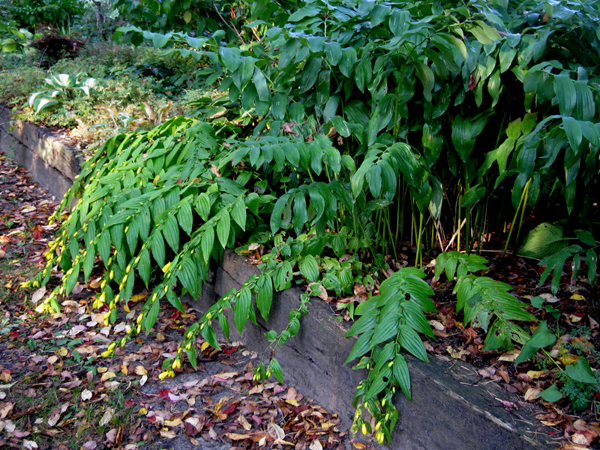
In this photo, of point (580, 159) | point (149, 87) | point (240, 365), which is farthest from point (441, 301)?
point (149, 87)

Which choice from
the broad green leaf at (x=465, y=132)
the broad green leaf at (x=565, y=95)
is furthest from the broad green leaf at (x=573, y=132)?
the broad green leaf at (x=465, y=132)

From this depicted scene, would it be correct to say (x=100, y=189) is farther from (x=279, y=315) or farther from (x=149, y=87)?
(x=149, y=87)

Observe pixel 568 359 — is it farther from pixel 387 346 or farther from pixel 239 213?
pixel 239 213

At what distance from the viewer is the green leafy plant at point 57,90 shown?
5.04 m

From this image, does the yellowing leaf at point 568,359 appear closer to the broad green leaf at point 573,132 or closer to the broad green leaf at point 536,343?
the broad green leaf at point 536,343

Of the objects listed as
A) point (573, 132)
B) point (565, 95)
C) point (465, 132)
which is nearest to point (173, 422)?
point (465, 132)

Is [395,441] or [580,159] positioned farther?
[395,441]

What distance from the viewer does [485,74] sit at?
198cm

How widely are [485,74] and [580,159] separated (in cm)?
50

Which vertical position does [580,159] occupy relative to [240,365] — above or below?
above

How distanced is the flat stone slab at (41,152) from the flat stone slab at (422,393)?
2658 millimetres

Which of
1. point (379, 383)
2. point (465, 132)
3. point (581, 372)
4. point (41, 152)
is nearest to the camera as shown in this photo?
point (581, 372)

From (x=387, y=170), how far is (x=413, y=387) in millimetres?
842

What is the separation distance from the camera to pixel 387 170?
1913 millimetres
